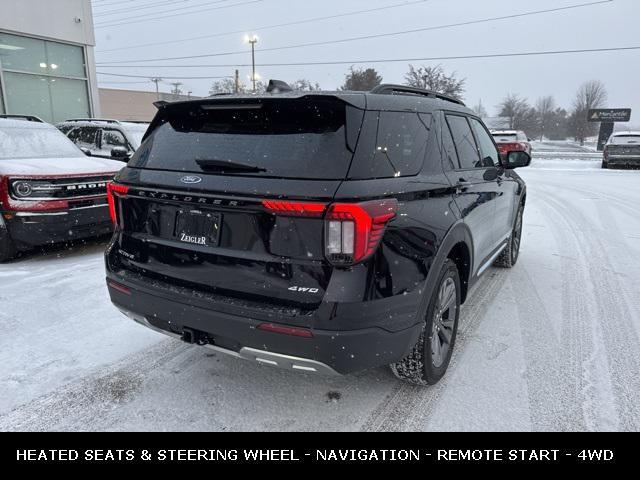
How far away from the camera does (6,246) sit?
17.6 feet

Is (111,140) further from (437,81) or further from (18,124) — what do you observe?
(437,81)

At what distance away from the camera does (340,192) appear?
2.11m

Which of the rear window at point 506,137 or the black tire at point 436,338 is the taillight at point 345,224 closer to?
the black tire at point 436,338

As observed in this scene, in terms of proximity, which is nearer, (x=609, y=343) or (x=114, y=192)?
(x=114, y=192)

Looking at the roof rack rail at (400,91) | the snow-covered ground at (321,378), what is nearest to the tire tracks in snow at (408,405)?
the snow-covered ground at (321,378)

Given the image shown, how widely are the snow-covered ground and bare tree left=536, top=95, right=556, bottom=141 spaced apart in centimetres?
8233

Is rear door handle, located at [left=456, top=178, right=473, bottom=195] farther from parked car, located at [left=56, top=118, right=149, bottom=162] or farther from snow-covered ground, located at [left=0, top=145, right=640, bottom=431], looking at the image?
parked car, located at [left=56, top=118, right=149, bottom=162]

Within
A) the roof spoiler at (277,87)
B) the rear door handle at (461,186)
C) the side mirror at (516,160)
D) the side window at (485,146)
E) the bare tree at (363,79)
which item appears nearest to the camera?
the roof spoiler at (277,87)

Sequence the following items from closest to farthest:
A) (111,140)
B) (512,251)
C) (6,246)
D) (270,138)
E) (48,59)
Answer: (270,138)
(6,246)
(512,251)
(111,140)
(48,59)

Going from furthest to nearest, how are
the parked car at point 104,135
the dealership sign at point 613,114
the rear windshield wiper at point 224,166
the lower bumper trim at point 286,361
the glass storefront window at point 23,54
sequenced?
the dealership sign at point 613,114 < the glass storefront window at point 23,54 < the parked car at point 104,135 < the rear windshield wiper at point 224,166 < the lower bumper trim at point 286,361

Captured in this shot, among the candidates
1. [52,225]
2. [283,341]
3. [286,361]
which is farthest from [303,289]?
[52,225]

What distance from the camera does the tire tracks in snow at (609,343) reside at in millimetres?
2707

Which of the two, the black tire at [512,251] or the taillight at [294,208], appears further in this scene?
the black tire at [512,251]

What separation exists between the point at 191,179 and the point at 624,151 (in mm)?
21395
